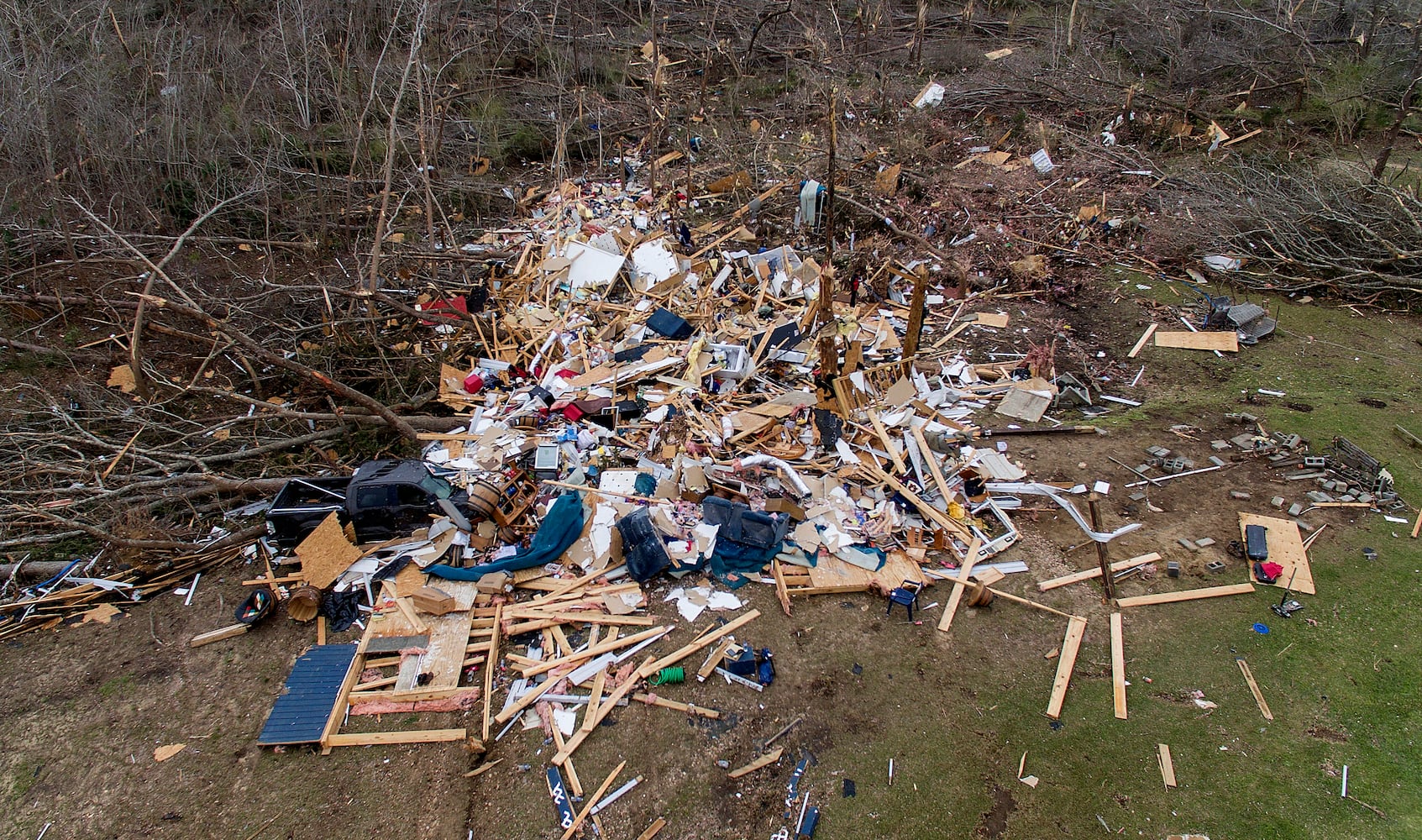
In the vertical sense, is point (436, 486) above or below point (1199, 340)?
above

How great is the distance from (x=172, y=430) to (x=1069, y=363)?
912 cm

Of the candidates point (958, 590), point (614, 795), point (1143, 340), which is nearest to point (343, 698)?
point (614, 795)

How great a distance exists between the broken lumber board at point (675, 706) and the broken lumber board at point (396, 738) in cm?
111

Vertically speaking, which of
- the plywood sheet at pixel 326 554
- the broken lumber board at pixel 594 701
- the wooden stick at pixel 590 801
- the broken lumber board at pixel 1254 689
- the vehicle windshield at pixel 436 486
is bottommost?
the wooden stick at pixel 590 801

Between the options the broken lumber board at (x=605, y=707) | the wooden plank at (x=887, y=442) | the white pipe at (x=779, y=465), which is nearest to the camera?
the broken lumber board at (x=605, y=707)

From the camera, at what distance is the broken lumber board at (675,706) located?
14.5ft

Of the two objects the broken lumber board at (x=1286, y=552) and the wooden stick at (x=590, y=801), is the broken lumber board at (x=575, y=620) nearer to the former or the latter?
the wooden stick at (x=590, y=801)

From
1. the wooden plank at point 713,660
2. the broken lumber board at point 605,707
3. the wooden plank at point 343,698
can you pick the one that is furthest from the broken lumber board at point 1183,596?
the wooden plank at point 343,698

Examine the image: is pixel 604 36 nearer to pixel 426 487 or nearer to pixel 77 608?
pixel 426 487

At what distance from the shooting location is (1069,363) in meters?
7.73

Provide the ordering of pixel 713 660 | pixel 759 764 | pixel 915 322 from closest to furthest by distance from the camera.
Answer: pixel 759 764, pixel 713 660, pixel 915 322

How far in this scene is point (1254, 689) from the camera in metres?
4.39

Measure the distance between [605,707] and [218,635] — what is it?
2924 millimetres

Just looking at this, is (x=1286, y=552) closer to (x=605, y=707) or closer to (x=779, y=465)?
(x=779, y=465)
